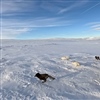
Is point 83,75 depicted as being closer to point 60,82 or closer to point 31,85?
point 60,82

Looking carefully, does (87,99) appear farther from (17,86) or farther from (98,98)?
(17,86)

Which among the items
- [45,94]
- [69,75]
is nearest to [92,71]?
[69,75]

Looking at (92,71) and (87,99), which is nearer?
(87,99)

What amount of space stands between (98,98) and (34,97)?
1982 millimetres

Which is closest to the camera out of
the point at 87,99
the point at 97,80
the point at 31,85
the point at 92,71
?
the point at 87,99

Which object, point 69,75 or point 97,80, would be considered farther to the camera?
point 69,75

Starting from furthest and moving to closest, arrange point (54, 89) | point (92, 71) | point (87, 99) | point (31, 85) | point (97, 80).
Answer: point (92, 71)
point (97, 80)
point (31, 85)
point (54, 89)
point (87, 99)

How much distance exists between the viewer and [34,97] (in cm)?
492

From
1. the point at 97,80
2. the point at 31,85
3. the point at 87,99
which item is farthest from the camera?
the point at 97,80

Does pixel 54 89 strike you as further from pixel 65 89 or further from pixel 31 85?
pixel 31 85

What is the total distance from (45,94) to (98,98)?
65.4 inches

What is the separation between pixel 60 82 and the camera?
6203 mm

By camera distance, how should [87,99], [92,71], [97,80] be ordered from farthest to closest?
[92,71], [97,80], [87,99]

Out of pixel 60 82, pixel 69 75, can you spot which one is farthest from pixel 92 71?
pixel 60 82
